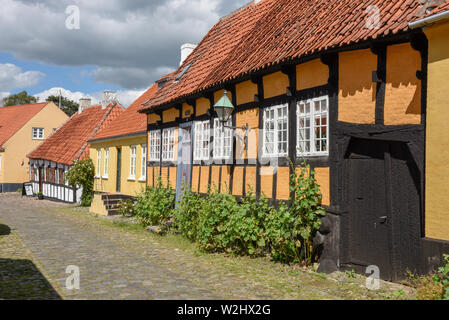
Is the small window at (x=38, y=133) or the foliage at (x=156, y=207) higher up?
the small window at (x=38, y=133)

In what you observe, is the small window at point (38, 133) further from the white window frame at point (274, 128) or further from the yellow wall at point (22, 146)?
the white window frame at point (274, 128)

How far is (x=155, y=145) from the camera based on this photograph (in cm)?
1579

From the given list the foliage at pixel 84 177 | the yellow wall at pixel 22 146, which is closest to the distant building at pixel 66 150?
the foliage at pixel 84 177

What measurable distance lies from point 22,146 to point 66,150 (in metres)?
10.4

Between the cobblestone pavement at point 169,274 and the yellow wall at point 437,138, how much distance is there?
108 cm

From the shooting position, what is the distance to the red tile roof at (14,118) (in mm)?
35244

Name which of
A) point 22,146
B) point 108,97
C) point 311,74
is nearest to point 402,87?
point 311,74

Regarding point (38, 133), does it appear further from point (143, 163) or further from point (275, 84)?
point (275, 84)

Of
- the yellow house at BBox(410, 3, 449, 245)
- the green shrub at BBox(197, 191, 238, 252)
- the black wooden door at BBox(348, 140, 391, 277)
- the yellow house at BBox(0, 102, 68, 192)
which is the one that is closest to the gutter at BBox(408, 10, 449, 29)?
the yellow house at BBox(410, 3, 449, 245)

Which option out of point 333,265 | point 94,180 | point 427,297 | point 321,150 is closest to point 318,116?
point 321,150
